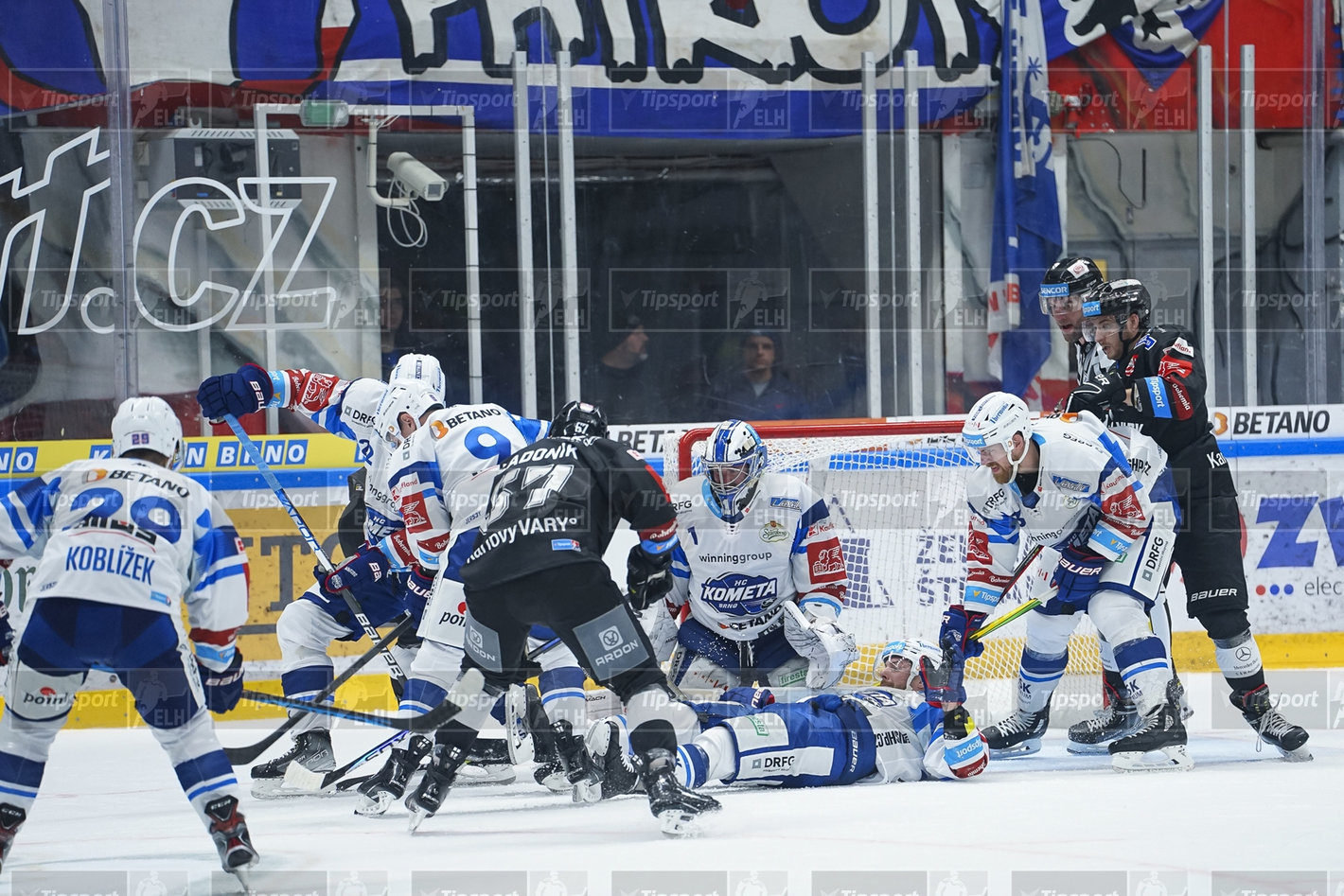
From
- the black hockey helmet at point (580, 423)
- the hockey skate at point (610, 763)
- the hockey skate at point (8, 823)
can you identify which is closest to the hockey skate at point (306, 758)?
the hockey skate at point (610, 763)

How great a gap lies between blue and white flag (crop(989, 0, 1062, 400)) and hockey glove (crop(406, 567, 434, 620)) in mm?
3265

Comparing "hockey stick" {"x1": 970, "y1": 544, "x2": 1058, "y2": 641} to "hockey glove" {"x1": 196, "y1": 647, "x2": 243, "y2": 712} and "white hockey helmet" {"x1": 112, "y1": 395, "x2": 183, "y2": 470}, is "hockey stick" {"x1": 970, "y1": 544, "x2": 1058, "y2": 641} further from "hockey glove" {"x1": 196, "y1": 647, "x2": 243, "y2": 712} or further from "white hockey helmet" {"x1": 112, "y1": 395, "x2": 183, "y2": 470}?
"white hockey helmet" {"x1": 112, "y1": 395, "x2": 183, "y2": 470}

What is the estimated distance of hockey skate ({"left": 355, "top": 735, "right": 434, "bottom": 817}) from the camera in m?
4.23

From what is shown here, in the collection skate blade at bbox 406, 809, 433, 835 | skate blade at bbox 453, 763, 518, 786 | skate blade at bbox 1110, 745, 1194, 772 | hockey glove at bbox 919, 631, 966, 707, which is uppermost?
hockey glove at bbox 919, 631, 966, 707

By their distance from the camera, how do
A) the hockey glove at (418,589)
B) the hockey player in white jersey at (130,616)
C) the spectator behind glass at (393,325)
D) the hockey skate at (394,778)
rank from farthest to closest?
the spectator behind glass at (393,325), the hockey glove at (418,589), the hockey skate at (394,778), the hockey player in white jersey at (130,616)

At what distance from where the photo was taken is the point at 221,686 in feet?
11.6

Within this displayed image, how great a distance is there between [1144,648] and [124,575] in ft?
9.63

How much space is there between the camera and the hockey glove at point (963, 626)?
15.9 ft

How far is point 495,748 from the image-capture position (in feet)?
17.1

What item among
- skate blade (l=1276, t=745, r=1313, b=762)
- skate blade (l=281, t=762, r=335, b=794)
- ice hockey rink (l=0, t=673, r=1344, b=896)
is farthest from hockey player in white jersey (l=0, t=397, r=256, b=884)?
skate blade (l=1276, t=745, r=1313, b=762)

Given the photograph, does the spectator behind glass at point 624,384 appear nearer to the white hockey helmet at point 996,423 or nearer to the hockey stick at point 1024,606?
the hockey stick at point 1024,606

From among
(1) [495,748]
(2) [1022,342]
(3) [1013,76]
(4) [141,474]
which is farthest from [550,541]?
(3) [1013,76]

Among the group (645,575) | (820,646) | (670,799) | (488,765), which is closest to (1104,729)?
(820,646)

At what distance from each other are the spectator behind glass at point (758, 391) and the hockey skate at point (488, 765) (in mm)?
2352
